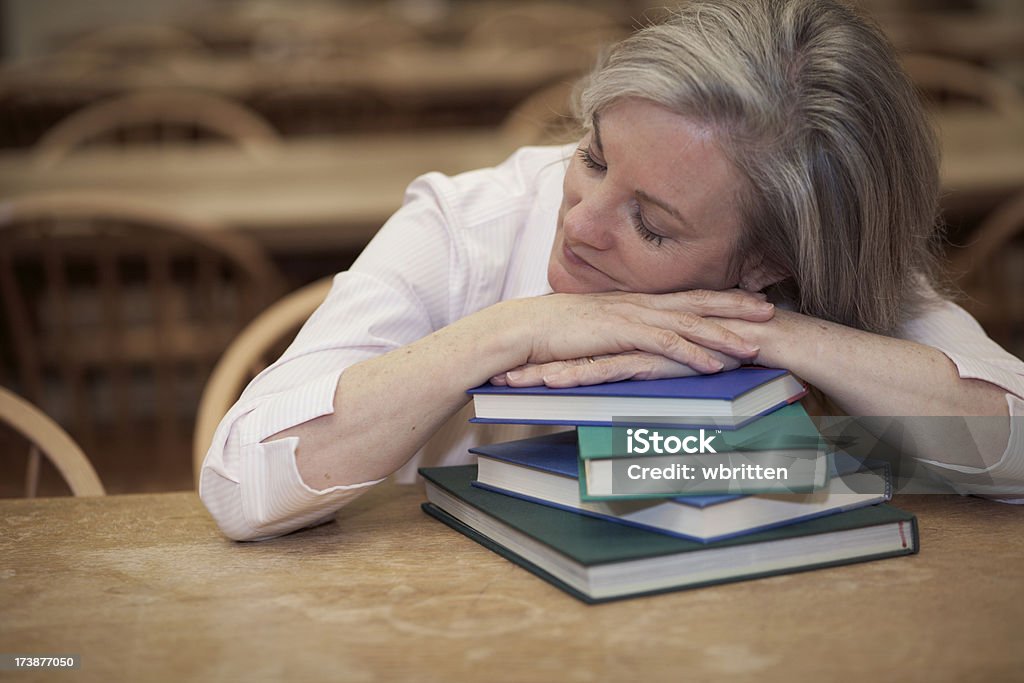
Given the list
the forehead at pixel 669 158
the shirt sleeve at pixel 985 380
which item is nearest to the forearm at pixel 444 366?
the forehead at pixel 669 158

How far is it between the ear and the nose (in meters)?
0.15

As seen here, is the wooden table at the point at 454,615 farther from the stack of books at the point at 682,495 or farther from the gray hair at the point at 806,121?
the gray hair at the point at 806,121

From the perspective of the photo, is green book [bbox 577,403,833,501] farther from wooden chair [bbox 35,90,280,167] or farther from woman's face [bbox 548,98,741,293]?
wooden chair [bbox 35,90,280,167]

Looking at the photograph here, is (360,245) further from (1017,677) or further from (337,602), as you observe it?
(1017,677)

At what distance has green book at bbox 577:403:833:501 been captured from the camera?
2.65 feet

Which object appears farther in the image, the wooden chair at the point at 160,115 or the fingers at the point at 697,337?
the wooden chair at the point at 160,115

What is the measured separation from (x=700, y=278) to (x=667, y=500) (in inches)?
11.6

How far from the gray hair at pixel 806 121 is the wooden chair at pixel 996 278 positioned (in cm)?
81

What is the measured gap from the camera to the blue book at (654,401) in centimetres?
84

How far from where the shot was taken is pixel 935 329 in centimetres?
113

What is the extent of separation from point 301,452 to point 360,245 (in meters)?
1.39

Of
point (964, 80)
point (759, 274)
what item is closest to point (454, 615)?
point (759, 274)

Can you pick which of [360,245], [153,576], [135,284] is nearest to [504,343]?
[153,576]

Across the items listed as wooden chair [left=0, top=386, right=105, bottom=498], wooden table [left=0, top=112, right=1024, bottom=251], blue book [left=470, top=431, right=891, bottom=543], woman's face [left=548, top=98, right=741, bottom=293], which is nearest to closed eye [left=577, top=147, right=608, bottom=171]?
woman's face [left=548, top=98, right=741, bottom=293]
